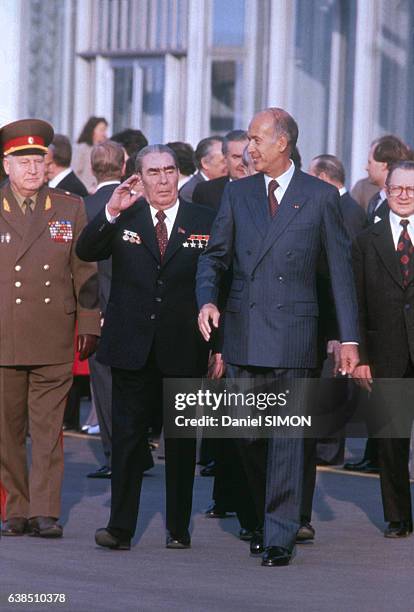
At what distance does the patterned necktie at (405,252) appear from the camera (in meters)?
10.1

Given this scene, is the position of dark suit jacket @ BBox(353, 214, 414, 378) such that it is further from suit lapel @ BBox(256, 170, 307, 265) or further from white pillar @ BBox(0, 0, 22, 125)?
white pillar @ BBox(0, 0, 22, 125)

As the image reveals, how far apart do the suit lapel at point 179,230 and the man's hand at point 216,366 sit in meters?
0.52

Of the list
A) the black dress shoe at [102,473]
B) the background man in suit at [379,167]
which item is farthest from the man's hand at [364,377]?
the background man in suit at [379,167]

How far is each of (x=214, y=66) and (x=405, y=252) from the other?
1304cm

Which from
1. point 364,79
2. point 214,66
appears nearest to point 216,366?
point 364,79

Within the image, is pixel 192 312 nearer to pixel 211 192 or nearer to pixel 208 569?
pixel 208 569

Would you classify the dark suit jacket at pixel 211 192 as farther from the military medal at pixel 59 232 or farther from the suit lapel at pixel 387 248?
the military medal at pixel 59 232

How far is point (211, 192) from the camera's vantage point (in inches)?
512

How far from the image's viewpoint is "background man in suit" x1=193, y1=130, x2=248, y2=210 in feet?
40.0

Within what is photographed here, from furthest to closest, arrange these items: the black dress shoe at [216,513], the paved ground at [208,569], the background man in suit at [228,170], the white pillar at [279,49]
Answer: the white pillar at [279,49] → the background man in suit at [228,170] → the black dress shoe at [216,513] → the paved ground at [208,569]

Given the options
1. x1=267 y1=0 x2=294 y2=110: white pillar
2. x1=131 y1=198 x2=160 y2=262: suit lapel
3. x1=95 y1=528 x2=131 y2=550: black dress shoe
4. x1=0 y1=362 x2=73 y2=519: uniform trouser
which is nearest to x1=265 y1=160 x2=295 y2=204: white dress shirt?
x1=131 y1=198 x2=160 y2=262: suit lapel

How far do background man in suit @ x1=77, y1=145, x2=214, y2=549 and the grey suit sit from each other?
0.48 metres

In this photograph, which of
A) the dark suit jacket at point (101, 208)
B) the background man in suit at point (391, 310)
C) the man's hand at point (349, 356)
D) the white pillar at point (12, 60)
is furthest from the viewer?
the white pillar at point (12, 60)

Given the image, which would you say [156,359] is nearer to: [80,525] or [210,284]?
[210,284]
